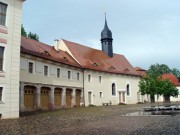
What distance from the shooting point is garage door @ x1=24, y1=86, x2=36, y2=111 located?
31516 millimetres

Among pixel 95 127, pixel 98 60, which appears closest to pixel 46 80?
pixel 98 60

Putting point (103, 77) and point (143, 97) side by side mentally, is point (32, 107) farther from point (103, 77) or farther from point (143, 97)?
point (143, 97)

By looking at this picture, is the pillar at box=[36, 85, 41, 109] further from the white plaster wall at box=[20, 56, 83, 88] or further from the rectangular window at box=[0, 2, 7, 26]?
the rectangular window at box=[0, 2, 7, 26]

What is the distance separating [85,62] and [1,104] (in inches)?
1093

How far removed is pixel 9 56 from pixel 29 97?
10.8 metres

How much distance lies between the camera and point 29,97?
32188 millimetres

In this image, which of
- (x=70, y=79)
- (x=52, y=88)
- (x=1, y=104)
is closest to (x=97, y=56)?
(x=70, y=79)

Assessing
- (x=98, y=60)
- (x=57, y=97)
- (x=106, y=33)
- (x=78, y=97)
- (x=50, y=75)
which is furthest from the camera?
(x=106, y=33)

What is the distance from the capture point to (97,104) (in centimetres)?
4803

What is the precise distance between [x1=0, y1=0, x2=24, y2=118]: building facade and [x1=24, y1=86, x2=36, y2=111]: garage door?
29.4 feet

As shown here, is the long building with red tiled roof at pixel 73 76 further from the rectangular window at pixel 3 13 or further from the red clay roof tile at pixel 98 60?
the rectangular window at pixel 3 13

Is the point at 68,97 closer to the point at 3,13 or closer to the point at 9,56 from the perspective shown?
the point at 9,56

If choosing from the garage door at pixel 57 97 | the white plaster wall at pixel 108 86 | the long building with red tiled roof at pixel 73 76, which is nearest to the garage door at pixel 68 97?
the long building with red tiled roof at pixel 73 76

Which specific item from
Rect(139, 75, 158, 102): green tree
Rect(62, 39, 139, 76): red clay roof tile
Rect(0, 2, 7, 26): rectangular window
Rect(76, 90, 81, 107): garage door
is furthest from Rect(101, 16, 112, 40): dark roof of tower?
Rect(0, 2, 7, 26): rectangular window
